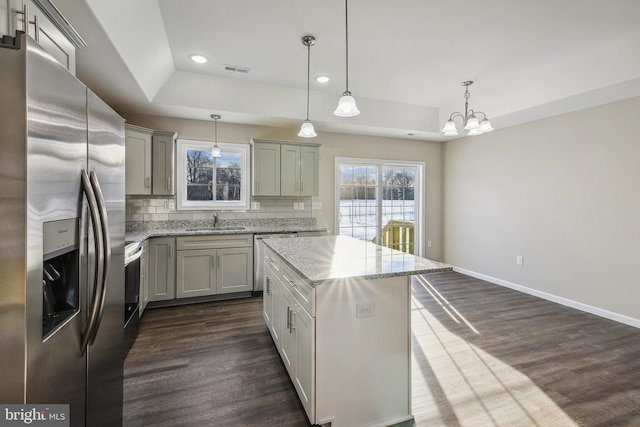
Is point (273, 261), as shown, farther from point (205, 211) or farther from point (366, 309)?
point (205, 211)

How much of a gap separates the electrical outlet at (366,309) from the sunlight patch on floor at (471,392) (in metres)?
0.75

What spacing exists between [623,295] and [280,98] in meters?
4.68

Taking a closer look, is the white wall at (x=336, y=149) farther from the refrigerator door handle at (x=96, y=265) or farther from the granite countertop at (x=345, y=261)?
the refrigerator door handle at (x=96, y=265)

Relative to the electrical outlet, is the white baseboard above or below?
below

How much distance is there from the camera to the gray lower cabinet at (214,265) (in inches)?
146

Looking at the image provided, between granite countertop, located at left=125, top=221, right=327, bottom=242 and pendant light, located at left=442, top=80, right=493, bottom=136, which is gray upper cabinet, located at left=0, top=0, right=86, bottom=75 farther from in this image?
pendant light, located at left=442, top=80, right=493, bottom=136

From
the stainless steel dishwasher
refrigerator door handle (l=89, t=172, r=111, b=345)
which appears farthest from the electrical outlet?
the stainless steel dishwasher

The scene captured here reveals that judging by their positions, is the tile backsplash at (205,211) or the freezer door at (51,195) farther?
the tile backsplash at (205,211)

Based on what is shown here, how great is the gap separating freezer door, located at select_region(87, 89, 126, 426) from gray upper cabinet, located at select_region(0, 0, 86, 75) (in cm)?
29

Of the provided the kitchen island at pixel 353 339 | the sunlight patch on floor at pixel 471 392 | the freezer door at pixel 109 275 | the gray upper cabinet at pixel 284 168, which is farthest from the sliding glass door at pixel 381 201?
the freezer door at pixel 109 275

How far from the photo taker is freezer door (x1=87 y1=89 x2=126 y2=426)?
3.73ft

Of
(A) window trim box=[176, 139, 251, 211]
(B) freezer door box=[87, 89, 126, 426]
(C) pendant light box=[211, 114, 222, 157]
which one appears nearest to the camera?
(B) freezer door box=[87, 89, 126, 426]

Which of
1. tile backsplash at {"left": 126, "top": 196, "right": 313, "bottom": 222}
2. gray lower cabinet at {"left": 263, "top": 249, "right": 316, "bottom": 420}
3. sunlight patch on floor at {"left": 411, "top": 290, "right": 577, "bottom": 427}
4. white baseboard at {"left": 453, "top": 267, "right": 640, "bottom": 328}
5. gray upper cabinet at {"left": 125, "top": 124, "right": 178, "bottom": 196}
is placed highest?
gray upper cabinet at {"left": 125, "top": 124, "right": 178, "bottom": 196}

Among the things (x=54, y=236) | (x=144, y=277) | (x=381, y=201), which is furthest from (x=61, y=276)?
(x=381, y=201)
